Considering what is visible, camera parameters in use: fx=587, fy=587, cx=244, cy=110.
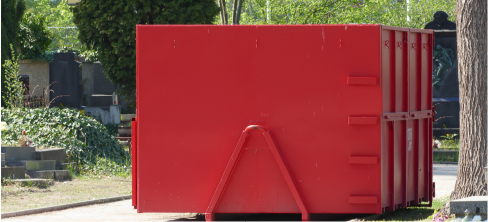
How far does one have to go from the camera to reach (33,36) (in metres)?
29.4

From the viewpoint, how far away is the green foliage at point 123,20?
55.0ft

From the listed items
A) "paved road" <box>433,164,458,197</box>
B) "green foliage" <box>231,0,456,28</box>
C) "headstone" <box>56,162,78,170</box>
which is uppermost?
"green foliage" <box>231,0,456,28</box>

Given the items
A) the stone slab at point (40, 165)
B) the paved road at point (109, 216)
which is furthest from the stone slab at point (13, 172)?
the paved road at point (109, 216)

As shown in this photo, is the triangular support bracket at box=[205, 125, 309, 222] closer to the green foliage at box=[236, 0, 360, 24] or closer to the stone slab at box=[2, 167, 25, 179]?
the stone slab at box=[2, 167, 25, 179]

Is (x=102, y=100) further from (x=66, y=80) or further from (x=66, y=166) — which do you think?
(x=66, y=166)

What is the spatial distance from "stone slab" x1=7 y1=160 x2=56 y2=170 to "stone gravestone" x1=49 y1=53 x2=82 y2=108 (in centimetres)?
1218

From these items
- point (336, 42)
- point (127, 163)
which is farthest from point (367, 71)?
point (127, 163)

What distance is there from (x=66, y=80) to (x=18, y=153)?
1278cm

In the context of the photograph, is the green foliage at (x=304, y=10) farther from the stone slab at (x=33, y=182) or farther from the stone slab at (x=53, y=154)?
the stone slab at (x=33, y=182)

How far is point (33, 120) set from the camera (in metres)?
13.2

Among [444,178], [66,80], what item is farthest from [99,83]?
[444,178]

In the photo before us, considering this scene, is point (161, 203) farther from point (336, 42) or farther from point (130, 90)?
point (130, 90)

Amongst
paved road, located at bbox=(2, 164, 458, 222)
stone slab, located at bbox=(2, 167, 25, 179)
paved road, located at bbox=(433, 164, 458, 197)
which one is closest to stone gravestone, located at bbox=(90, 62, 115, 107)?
paved road, located at bbox=(433, 164, 458, 197)

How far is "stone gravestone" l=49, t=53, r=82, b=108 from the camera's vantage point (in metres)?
23.2
